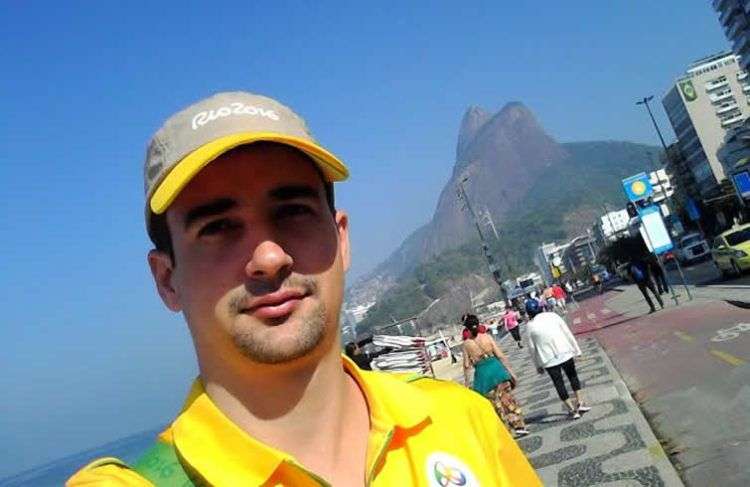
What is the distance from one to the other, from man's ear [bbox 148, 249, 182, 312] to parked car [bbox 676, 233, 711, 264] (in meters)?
43.1

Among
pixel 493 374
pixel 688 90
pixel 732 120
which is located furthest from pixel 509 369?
pixel 688 90

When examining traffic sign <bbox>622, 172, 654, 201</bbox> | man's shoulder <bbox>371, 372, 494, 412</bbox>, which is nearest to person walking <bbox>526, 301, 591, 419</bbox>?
man's shoulder <bbox>371, 372, 494, 412</bbox>

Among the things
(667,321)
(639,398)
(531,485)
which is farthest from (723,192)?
(531,485)

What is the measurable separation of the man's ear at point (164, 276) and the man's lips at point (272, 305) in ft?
0.81

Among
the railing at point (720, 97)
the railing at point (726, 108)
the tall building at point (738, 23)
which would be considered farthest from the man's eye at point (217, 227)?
the railing at point (720, 97)

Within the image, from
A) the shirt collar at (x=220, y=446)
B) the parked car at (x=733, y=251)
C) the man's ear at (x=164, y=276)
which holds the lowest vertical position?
the parked car at (x=733, y=251)

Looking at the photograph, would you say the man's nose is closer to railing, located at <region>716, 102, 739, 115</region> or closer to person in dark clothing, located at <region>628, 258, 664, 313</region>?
person in dark clothing, located at <region>628, 258, 664, 313</region>

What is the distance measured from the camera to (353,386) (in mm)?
1797

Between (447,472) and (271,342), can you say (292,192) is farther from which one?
(447,472)

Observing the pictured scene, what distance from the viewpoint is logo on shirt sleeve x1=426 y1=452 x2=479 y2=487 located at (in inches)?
61.0

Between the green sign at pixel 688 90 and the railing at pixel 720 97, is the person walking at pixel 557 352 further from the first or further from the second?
the railing at pixel 720 97

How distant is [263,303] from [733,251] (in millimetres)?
22940

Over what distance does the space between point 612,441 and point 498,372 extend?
2.18 m

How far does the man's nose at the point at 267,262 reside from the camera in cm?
148
